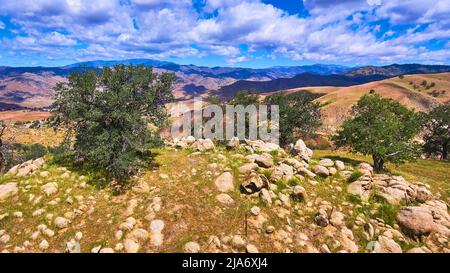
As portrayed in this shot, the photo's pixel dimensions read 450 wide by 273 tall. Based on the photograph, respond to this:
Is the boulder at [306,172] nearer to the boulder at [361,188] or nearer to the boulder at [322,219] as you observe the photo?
the boulder at [361,188]

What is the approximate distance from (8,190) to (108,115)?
8.12m

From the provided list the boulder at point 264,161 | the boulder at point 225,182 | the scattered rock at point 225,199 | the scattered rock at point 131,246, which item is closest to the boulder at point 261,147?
the boulder at point 264,161

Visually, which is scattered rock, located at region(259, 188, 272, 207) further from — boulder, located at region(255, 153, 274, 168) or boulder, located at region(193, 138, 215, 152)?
boulder, located at region(193, 138, 215, 152)

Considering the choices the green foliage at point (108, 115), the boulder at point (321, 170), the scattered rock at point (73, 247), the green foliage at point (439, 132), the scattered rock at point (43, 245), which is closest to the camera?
the scattered rock at point (73, 247)

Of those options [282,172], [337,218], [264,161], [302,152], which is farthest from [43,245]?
[302,152]

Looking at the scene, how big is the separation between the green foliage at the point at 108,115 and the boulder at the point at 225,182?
6.32 meters

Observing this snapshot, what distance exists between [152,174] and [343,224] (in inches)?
572

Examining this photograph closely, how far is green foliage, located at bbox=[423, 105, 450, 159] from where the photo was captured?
65250 mm

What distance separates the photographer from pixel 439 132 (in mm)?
66562

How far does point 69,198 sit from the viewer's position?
18750 mm

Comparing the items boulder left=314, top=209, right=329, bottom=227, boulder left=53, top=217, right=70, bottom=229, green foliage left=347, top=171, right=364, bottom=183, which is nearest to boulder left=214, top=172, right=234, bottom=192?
boulder left=314, top=209, right=329, bottom=227

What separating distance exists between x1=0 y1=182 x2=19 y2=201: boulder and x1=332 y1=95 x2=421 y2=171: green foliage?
33701mm

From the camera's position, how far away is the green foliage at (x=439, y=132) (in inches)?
2569
